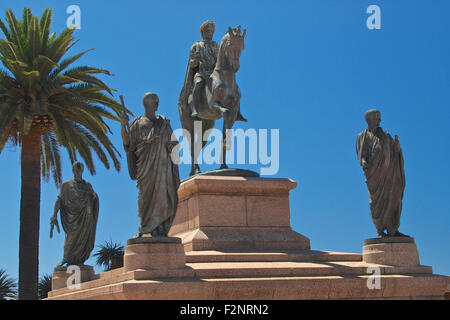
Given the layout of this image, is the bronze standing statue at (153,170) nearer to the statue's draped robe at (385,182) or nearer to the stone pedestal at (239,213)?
the stone pedestal at (239,213)

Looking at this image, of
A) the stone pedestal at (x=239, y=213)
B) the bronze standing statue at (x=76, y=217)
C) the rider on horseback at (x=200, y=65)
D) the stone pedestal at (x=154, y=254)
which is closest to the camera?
the stone pedestal at (x=154, y=254)

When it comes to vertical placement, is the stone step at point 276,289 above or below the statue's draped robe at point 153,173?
below

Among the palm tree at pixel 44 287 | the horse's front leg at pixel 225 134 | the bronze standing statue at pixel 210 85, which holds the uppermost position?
the bronze standing statue at pixel 210 85

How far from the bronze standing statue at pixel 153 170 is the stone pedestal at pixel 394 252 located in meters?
3.96

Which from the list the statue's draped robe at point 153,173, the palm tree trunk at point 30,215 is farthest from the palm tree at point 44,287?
the statue's draped robe at point 153,173

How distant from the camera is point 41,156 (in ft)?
75.6

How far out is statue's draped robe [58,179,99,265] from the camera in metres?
14.5

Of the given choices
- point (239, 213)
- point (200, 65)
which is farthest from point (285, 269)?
point (200, 65)

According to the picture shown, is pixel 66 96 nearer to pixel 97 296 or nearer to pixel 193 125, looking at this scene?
pixel 193 125

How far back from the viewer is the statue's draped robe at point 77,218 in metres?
14.5

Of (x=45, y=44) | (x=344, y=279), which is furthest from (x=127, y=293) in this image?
(x=45, y=44)

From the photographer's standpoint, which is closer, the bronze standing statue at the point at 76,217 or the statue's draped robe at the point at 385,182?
the statue's draped robe at the point at 385,182

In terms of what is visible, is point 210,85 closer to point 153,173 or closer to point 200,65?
point 200,65
